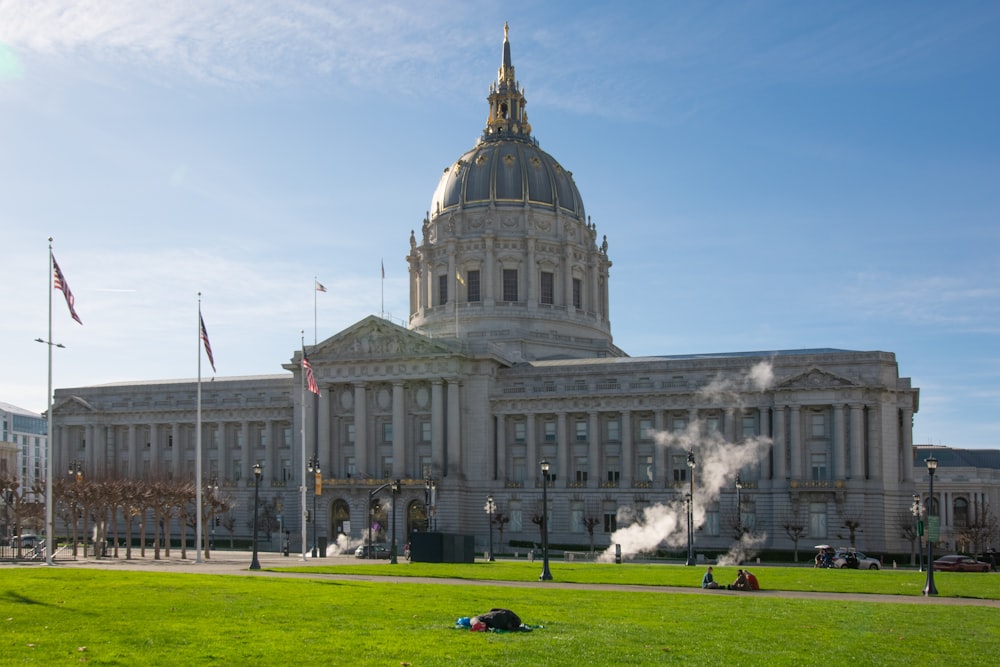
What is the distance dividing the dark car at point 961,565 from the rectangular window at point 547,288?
222 feet

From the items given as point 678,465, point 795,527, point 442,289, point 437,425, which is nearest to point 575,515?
point 678,465

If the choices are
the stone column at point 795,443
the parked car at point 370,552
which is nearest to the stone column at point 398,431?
the parked car at point 370,552

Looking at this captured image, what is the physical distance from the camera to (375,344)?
11819cm

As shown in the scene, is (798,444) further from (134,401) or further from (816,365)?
Answer: (134,401)

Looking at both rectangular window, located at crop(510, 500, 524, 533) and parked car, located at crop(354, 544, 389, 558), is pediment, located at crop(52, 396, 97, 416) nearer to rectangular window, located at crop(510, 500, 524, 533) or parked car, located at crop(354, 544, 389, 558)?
rectangular window, located at crop(510, 500, 524, 533)

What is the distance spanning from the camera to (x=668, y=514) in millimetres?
106875

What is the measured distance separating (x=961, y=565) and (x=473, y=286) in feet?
238

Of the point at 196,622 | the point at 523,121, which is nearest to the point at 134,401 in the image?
the point at 523,121

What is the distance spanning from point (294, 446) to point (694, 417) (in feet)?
133

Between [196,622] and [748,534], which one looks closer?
[196,622]

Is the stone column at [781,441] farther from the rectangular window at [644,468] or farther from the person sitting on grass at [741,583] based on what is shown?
the person sitting on grass at [741,583]

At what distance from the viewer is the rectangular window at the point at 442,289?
13875 cm

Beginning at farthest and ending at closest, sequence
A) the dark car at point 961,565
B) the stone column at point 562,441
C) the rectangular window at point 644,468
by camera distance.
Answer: the stone column at point 562,441, the rectangular window at point 644,468, the dark car at point 961,565

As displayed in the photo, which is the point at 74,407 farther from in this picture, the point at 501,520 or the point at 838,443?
the point at 838,443
